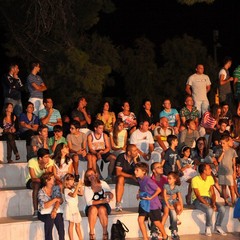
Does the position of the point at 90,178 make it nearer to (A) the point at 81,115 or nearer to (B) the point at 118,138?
(B) the point at 118,138

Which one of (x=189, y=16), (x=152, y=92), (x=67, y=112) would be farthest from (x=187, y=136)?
(x=189, y=16)

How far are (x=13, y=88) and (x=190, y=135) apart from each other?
3860 mm

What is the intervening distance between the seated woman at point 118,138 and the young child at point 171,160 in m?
1.29

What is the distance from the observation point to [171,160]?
18734mm

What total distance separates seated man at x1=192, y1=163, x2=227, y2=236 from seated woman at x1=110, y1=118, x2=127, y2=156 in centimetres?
214

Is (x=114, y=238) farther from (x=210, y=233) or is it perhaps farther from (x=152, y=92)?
(x=152, y=92)

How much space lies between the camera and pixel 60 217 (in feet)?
54.1

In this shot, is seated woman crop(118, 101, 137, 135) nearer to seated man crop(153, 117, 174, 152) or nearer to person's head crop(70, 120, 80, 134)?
seated man crop(153, 117, 174, 152)

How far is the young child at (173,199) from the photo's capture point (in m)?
17.3

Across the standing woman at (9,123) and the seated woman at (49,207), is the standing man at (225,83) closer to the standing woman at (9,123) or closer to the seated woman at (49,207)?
the standing woman at (9,123)

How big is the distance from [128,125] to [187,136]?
70.5 inches

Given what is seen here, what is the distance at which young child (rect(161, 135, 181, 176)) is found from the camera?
61.4 feet

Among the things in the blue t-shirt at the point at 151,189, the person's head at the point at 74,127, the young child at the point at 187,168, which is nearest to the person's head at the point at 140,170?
the blue t-shirt at the point at 151,189

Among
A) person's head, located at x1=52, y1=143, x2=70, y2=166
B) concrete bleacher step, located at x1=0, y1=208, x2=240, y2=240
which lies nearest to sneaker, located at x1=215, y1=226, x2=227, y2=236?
concrete bleacher step, located at x1=0, y1=208, x2=240, y2=240
